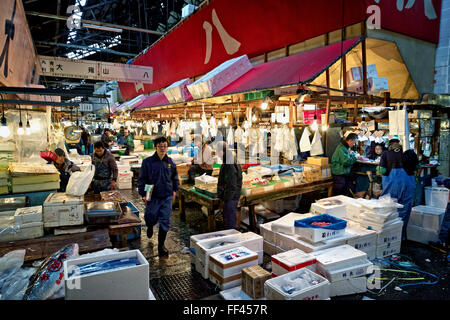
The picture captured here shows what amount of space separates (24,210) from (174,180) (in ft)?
8.31

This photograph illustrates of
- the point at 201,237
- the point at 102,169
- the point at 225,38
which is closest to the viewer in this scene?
the point at 201,237

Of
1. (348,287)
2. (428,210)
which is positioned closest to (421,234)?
(428,210)

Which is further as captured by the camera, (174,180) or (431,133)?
(431,133)

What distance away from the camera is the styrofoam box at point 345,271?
3789 mm

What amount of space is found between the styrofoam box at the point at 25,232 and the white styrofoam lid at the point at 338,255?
413 centimetres

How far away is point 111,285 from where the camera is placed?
7.77 feet

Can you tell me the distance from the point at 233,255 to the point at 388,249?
329 centimetres

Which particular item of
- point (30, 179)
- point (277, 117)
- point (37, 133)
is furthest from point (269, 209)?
point (37, 133)

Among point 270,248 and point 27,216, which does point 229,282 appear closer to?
point 270,248

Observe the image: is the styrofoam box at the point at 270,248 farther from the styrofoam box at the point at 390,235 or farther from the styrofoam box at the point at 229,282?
the styrofoam box at the point at 390,235

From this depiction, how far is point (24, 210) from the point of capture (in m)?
3.99

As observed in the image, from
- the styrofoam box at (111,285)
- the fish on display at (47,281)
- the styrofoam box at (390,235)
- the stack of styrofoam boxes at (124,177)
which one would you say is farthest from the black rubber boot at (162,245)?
the stack of styrofoam boxes at (124,177)

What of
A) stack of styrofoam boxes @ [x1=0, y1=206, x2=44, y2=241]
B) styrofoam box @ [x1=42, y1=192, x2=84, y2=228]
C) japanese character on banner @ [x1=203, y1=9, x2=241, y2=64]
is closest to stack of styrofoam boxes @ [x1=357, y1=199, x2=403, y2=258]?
japanese character on banner @ [x1=203, y1=9, x2=241, y2=64]

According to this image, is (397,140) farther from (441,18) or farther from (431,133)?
(441,18)
